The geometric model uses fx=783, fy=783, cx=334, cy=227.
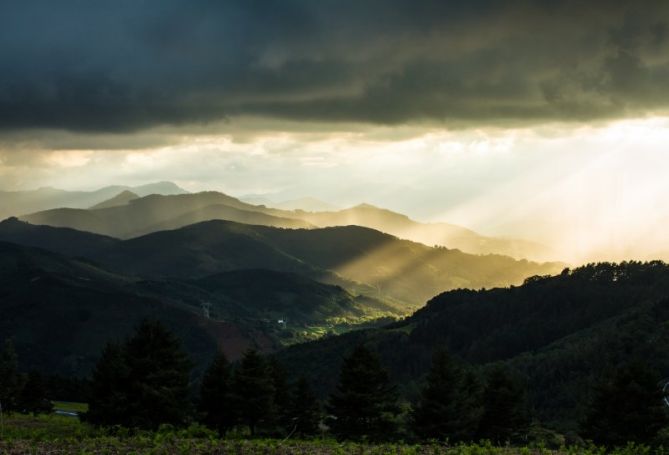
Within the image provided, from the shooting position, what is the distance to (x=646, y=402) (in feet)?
228

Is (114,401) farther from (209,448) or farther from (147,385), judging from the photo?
(209,448)

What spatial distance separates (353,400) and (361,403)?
31.1 inches

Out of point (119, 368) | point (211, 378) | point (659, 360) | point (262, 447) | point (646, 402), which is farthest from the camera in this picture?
point (659, 360)

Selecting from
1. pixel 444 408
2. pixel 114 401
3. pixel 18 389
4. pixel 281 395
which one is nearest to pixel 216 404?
pixel 281 395

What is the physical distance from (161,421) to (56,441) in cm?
1849

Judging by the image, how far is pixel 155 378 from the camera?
64.1m

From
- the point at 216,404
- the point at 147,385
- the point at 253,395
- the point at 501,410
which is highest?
the point at 147,385

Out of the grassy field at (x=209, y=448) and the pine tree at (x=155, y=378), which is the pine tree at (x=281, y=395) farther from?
the grassy field at (x=209, y=448)

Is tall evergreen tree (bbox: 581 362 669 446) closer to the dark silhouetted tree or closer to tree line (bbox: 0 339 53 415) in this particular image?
the dark silhouetted tree

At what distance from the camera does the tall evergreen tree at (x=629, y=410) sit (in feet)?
226

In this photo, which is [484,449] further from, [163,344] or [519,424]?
[519,424]

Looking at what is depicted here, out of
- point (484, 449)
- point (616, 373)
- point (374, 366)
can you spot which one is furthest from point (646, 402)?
point (484, 449)

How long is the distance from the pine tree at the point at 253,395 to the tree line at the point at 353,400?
0.10 meters

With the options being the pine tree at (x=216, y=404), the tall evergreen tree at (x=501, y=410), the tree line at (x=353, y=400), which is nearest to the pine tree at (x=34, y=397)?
the tree line at (x=353, y=400)
